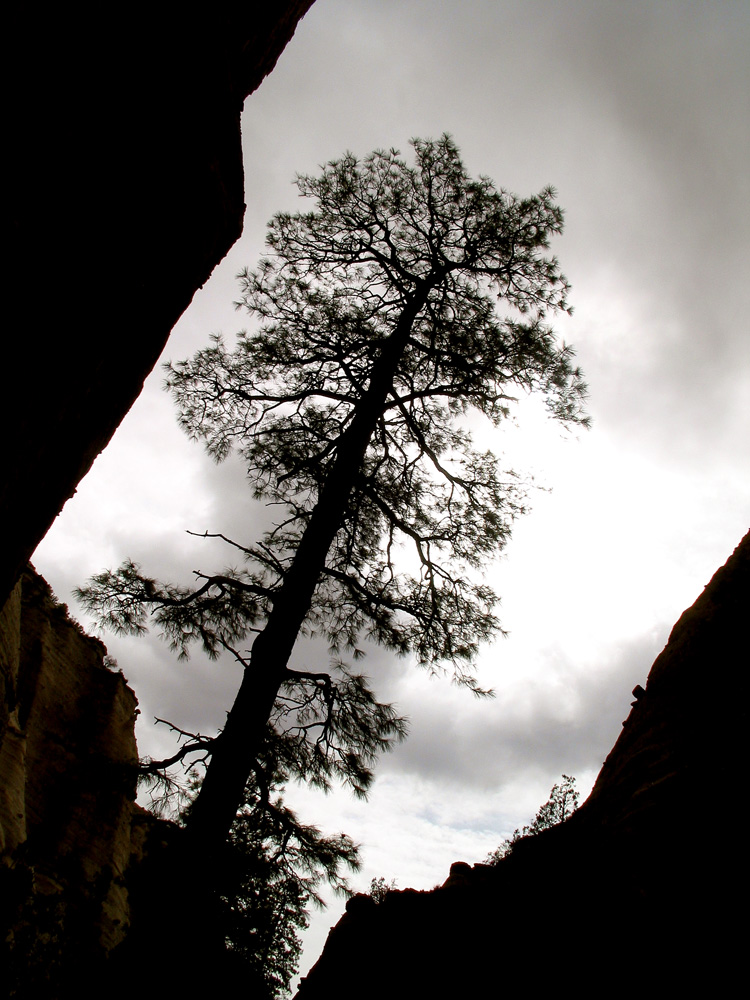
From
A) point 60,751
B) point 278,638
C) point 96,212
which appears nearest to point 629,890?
point 278,638

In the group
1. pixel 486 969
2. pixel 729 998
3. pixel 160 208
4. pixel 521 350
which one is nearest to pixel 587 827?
pixel 486 969

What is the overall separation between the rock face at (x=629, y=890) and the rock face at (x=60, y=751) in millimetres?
6561

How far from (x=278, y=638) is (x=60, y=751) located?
12257mm

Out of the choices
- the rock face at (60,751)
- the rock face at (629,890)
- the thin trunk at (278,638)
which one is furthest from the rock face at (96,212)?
the rock face at (60,751)

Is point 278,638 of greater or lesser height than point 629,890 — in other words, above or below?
above

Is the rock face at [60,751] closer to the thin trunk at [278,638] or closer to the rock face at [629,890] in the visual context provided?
the thin trunk at [278,638]

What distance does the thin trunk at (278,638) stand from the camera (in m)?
4.09

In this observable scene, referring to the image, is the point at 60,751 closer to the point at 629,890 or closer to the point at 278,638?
the point at 278,638

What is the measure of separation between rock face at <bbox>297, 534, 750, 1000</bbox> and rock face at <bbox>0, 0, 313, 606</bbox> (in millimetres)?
2986

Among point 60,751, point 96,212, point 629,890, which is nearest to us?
point 96,212

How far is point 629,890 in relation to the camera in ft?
8.84

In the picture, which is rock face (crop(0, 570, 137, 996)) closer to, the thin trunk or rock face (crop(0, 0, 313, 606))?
the thin trunk

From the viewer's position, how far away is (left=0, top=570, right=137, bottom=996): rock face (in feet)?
33.4

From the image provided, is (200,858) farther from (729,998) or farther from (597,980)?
(729,998)
